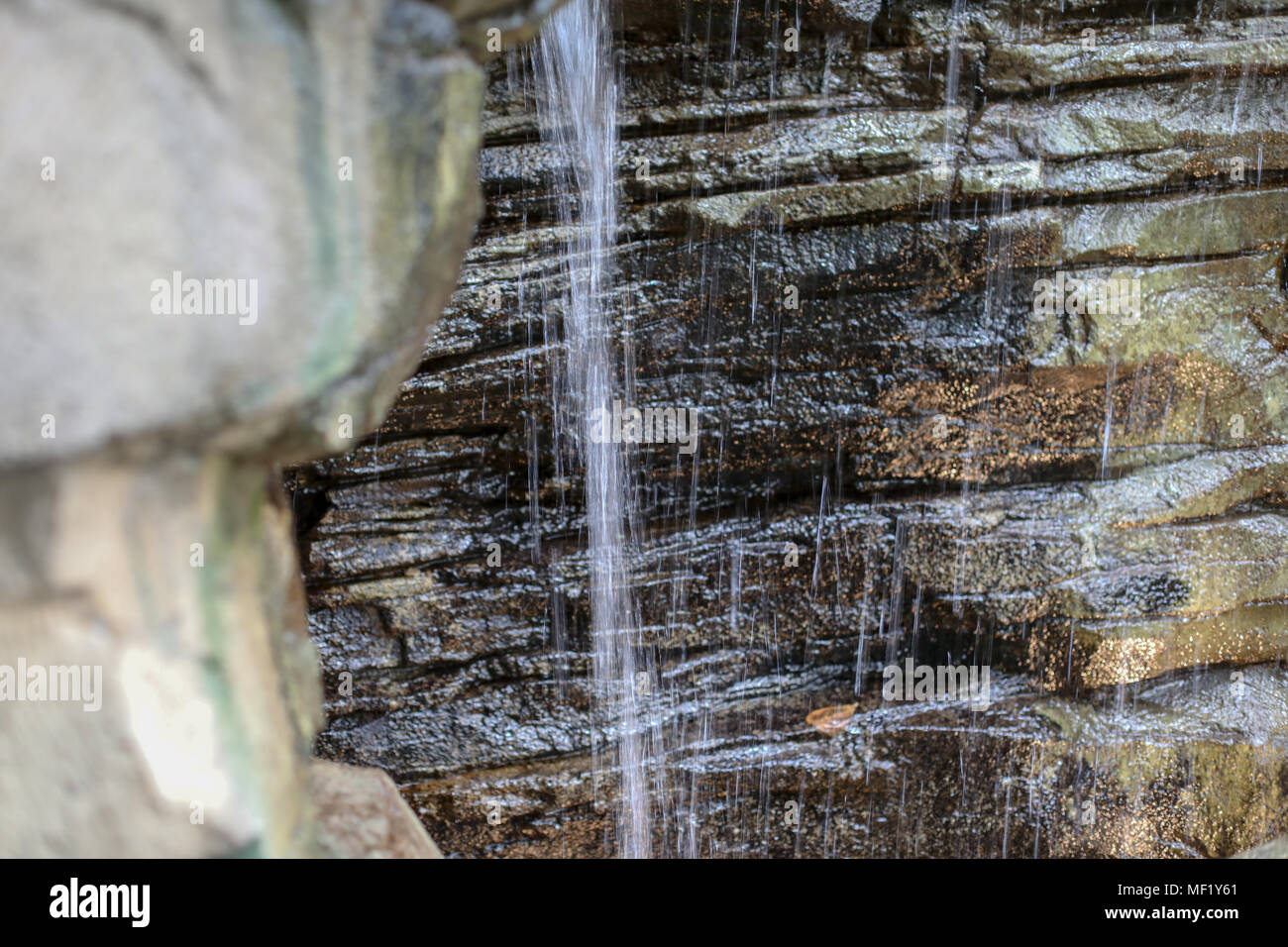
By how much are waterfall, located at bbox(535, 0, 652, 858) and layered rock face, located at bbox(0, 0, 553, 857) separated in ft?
10.8

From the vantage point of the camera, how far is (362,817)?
2.18 m

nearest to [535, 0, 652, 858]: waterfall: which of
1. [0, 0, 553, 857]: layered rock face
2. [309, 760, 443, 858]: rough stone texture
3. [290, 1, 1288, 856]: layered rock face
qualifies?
[290, 1, 1288, 856]: layered rock face

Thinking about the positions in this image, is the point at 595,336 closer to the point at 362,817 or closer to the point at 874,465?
the point at 874,465

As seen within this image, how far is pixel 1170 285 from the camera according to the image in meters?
5.20

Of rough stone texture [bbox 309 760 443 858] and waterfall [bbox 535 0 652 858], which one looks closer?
rough stone texture [bbox 309 760 443 858]

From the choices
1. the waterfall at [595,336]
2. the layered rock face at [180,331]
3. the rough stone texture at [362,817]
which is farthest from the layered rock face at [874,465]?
the layered rock face at [180,331]

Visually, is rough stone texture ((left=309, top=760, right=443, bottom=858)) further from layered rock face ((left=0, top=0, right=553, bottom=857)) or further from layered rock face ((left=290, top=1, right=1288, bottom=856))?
layered rock face ((left=290, top=1, right=1288, bottom=856))

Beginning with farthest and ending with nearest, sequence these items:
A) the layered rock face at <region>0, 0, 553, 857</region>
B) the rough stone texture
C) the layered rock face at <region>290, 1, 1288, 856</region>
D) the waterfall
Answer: the layered rock face at <region>290, 1, 1288, 856</region>
the waterfall
the rough stone texture
the layered rock face at <region>0, 0, 553, 857</region>

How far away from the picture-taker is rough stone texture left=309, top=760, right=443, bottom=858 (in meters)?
2.04

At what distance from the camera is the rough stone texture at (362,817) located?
2039 millimetres

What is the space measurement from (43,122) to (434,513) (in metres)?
3.74

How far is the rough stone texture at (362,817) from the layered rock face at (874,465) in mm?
2721

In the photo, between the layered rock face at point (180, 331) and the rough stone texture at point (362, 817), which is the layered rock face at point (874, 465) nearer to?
the rough stone texture at point (362, 817)
